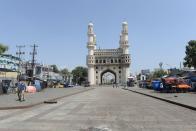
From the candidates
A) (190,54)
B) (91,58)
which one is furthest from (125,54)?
(190,54)

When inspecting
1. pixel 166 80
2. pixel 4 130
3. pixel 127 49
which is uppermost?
pixel 127 49

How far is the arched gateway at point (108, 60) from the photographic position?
17338 centimetres

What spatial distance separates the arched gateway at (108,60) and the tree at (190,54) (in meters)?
93.0

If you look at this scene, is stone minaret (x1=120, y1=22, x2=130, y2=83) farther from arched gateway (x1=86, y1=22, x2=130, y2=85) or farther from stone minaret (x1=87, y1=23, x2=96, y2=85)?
stone minaret (x1=87, y1=23, x2=96, y2=85)

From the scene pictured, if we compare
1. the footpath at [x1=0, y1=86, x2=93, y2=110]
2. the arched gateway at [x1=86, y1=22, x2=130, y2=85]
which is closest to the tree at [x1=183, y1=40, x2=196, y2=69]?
the footpath at [x1=0, y1=86, x2=93, y2=110]

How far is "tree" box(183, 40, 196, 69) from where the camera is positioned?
77.1 meters

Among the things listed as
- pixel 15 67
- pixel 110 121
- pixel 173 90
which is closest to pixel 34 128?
pixel 110 121

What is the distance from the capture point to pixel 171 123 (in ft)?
41.0

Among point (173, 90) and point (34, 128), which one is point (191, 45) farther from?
point (34, 128)

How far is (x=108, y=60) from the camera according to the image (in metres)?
179

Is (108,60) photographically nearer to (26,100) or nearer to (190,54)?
(190,54)

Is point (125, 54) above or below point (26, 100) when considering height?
above

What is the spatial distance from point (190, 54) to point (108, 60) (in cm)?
10206

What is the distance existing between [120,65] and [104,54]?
378 inches
